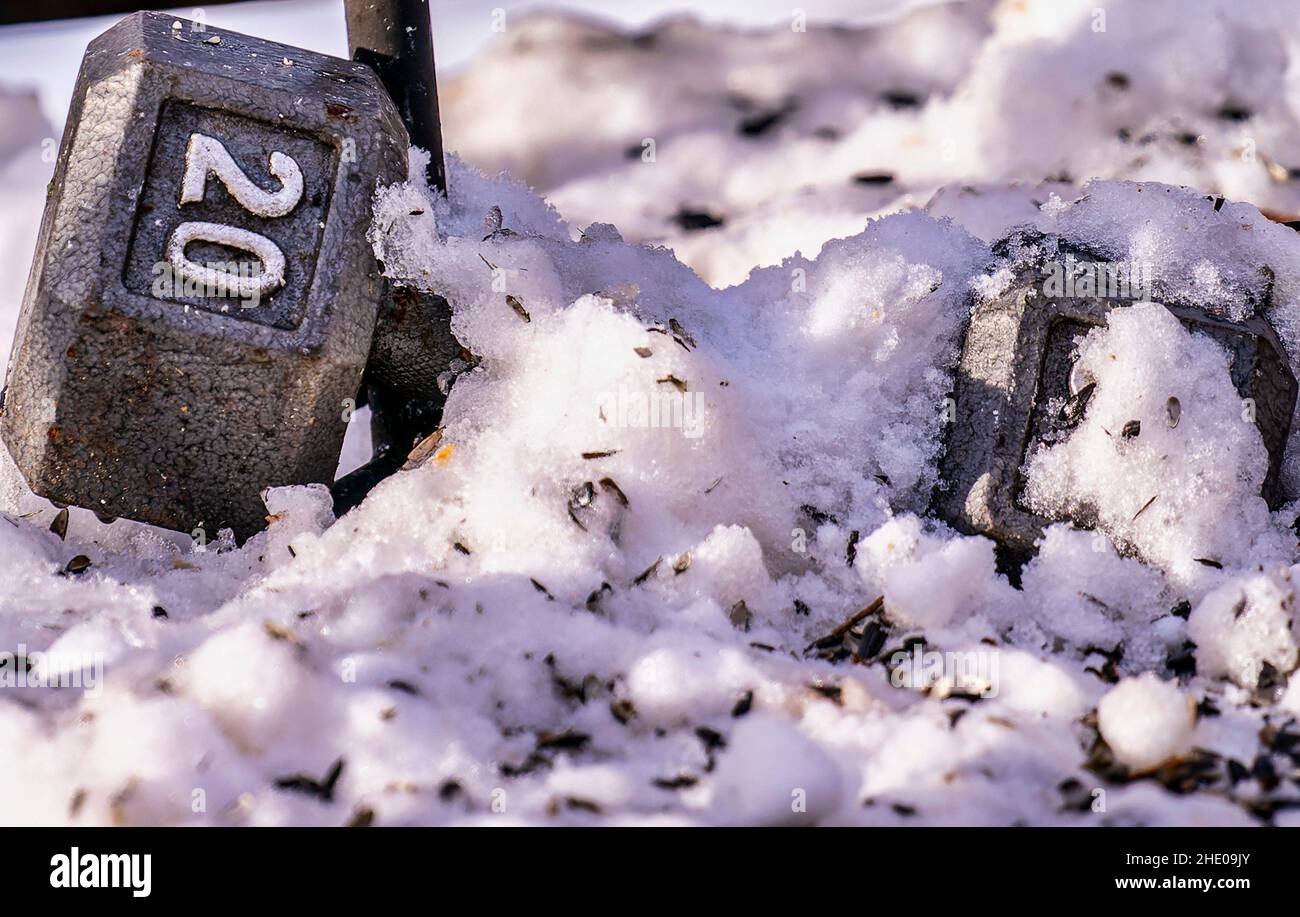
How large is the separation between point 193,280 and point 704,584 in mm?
937

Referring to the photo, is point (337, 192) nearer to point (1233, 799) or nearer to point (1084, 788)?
point (1084, 788)

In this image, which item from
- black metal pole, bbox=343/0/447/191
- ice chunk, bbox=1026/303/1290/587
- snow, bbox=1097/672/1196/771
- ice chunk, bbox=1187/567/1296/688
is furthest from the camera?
black metal pole, bbox=343/0/447/191

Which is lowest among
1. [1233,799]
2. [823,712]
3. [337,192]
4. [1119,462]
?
[1233,799]

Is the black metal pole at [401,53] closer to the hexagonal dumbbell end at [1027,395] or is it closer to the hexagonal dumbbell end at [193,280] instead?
the hexagonal dumbbell end at [193,280]

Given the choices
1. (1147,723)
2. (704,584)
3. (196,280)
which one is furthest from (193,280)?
(1147,723)

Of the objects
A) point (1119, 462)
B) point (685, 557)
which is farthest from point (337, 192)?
point (1119, 462)

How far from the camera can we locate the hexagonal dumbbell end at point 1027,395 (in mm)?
1840

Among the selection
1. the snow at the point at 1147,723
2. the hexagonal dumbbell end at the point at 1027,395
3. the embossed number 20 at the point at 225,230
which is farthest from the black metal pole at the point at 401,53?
the snow at the point at 1147,723

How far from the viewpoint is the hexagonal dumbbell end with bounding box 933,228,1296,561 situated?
184 centimetres

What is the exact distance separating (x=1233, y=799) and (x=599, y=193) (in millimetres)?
2405

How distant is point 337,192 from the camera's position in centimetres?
188

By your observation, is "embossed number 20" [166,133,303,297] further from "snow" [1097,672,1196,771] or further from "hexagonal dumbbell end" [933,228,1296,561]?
"snow" [1097,672,1196,771]

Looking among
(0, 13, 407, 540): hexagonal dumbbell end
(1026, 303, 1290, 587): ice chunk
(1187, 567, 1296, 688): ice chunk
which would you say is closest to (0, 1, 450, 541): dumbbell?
(0, 13, 407, 540): hexagonal dumbbell end
